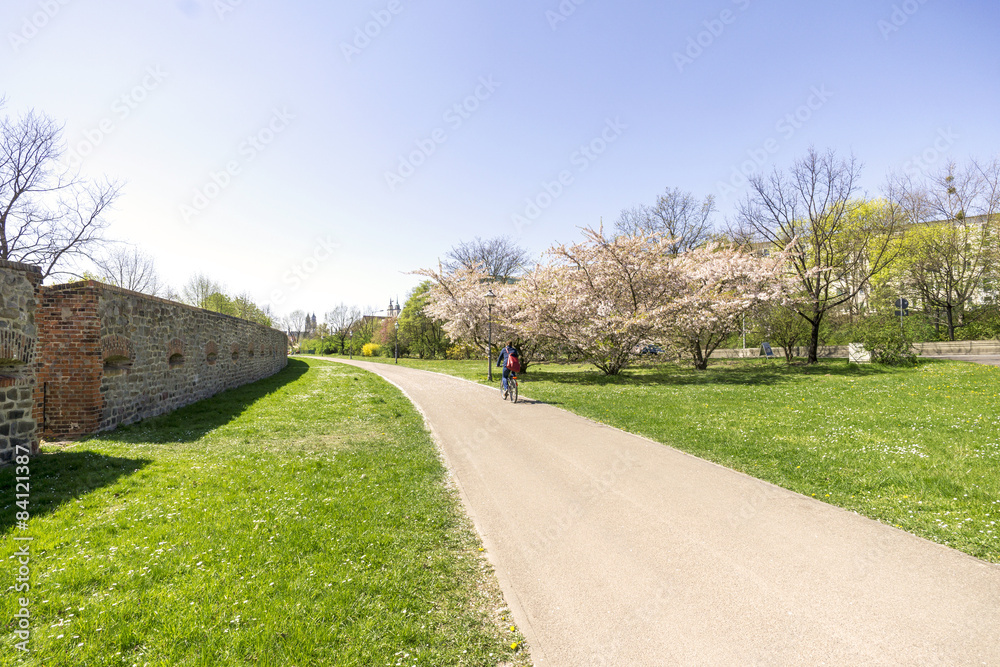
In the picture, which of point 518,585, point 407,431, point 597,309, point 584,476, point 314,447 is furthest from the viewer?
point 597,309

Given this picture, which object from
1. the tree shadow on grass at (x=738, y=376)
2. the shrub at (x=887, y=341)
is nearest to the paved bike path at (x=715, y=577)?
the tree shadow on grass at (x=738, y=376)

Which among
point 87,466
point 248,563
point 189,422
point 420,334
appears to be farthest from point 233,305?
point 248,563

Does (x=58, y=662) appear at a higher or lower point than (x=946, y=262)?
lower

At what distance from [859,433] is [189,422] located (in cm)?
1426

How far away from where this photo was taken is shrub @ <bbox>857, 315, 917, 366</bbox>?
2117cm

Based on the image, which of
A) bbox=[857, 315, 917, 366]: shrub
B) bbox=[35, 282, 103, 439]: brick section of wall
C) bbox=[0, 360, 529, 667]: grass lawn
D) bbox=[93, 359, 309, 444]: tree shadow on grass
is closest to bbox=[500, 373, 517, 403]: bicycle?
bbox=[0, 360, 529, 667]: grass lawn

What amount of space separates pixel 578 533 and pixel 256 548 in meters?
3.17

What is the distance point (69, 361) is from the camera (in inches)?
329

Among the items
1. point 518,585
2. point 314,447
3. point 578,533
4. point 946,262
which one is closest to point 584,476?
point 578,533

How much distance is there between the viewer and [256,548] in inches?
161

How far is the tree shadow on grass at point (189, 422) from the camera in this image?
8.54 m

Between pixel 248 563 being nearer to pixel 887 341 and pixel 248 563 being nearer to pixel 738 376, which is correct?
pixel 738 376

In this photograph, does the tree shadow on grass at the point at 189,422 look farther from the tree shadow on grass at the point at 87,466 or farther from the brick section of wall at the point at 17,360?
the brick section of wall at the point at 17,360

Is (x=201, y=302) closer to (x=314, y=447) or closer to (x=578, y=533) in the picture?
(x=314, y=447)
